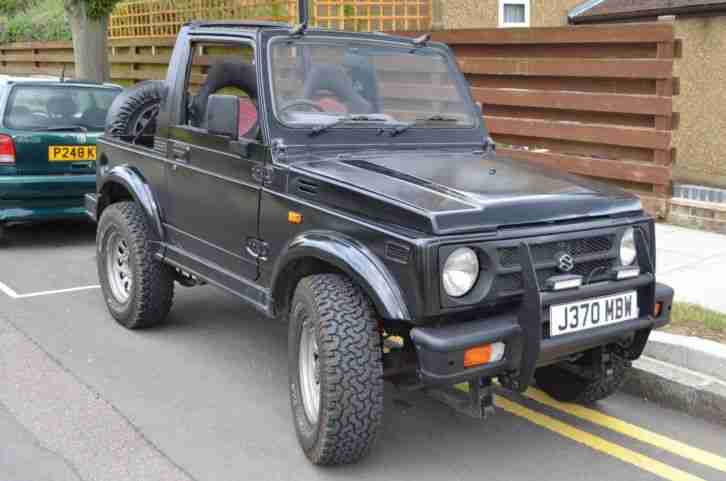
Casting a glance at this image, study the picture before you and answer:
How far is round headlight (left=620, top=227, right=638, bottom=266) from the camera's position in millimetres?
4141

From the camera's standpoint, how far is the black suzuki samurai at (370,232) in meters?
3.68

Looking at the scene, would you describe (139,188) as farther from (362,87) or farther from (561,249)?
(561,249)

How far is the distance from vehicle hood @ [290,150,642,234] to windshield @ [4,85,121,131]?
4956mm

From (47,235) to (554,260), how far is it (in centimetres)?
697

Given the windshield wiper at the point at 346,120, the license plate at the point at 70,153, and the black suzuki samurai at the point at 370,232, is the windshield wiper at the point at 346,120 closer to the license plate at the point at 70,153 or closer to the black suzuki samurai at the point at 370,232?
the black suzuki samurai at the point at 370,232

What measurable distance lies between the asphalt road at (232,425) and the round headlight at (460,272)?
3.07 ft

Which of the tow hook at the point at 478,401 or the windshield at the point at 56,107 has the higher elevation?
the windshield at the point at 56,107

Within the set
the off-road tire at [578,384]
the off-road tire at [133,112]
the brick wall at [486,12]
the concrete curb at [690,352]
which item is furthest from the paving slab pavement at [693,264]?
the brick wall at [486,12]

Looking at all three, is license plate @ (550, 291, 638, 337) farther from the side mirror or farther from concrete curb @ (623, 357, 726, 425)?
the side mirror

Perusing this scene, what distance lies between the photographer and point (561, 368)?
4.71 meters

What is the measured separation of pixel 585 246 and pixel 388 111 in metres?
1.59

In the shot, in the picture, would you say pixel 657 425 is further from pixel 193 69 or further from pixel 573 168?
pixel 573 168

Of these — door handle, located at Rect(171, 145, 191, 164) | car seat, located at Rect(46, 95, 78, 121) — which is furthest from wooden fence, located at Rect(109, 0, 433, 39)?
door handle, located at Rect(171, 145, 191, 164)


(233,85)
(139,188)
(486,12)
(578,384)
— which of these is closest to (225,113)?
(233,85)
